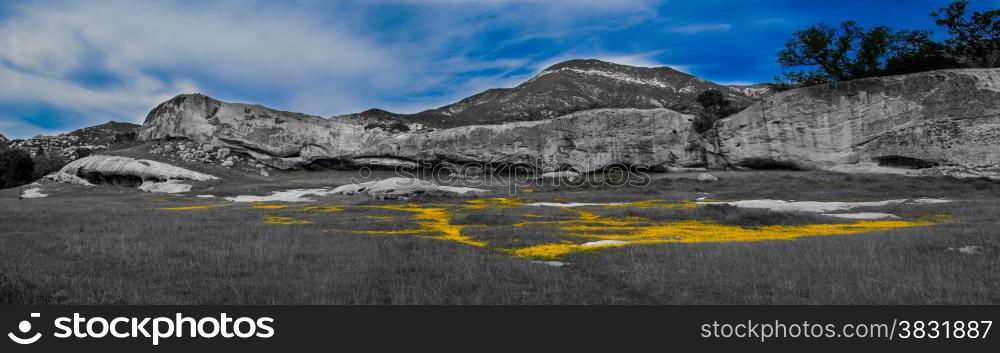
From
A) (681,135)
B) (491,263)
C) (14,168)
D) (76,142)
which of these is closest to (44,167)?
(14,168)

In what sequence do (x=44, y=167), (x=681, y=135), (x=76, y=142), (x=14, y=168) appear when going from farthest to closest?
(x=76, y=142) → (x=44, y=167) → (x=14, y=168) → (x=681, y=135)

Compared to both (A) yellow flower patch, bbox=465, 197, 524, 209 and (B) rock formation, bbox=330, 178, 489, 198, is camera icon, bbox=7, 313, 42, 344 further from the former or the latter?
(B) rock formation, bbox=330, 178, 489, 198

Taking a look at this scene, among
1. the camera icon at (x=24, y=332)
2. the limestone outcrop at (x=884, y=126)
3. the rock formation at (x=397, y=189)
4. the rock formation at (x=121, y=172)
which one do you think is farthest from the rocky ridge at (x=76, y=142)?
the camera icon at (x=24, y=332)

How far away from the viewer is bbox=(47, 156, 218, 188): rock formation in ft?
186

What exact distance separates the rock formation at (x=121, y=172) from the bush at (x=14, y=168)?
1585 centimetres

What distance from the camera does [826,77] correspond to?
59.5 m

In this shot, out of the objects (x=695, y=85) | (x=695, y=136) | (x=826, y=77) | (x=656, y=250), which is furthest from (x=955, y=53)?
(x=695, y=85)

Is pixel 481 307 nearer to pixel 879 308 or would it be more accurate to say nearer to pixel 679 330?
pixel 679 330

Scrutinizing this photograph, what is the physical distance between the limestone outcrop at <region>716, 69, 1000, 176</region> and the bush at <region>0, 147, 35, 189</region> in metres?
88.2

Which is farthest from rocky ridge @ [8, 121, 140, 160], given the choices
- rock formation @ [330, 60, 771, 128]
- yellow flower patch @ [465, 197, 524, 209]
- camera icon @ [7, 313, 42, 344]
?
camera icon @ [7, 313, 42, 344]

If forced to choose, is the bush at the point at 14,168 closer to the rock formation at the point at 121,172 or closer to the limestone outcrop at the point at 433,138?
the limestone outcrop at the point at 433,138

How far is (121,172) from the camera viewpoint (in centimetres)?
5819

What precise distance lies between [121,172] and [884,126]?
76454mm

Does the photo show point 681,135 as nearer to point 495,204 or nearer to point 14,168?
point 495,204
